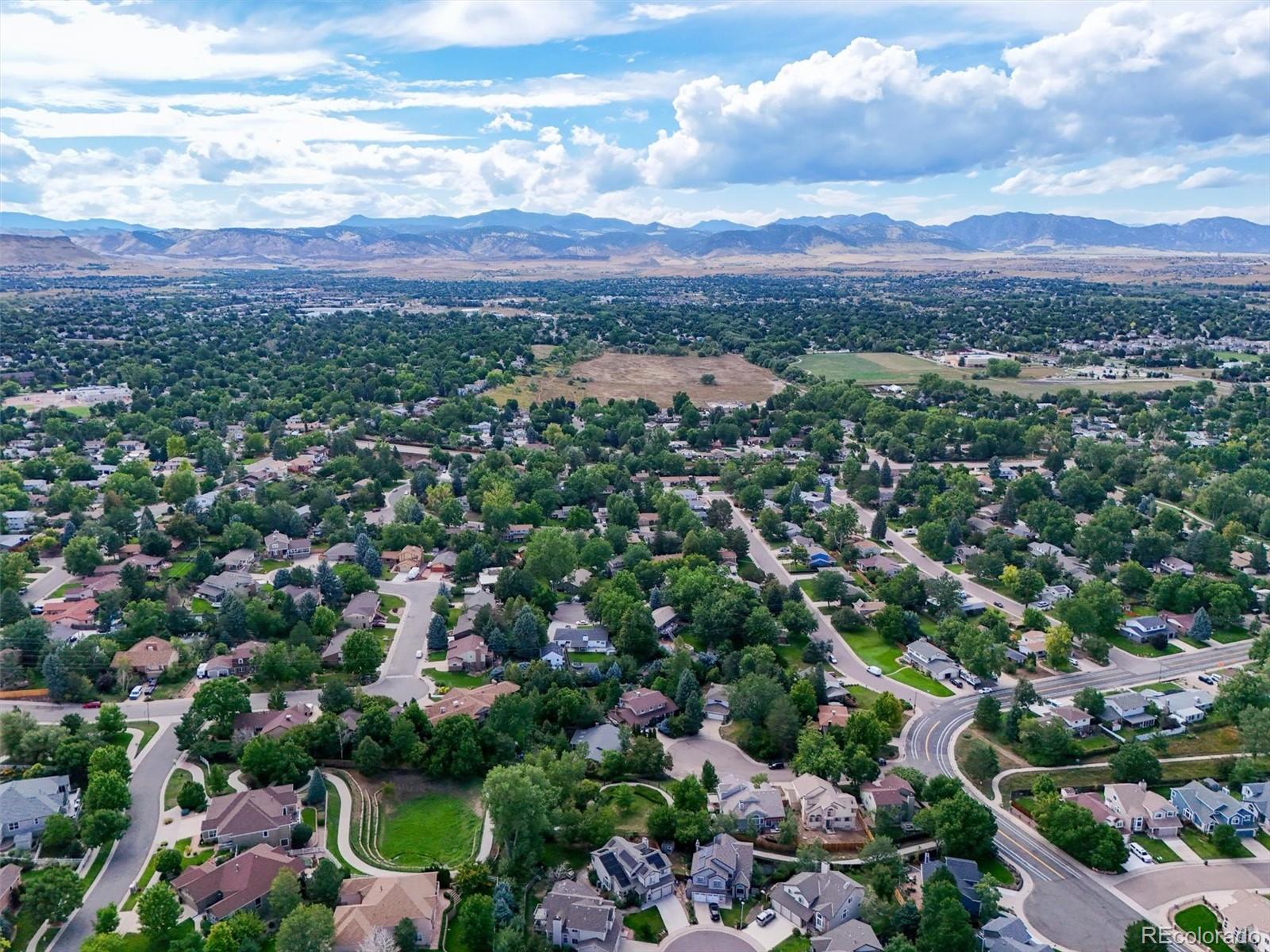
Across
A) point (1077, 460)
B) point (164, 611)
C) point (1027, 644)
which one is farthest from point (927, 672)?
point (1077, 460)

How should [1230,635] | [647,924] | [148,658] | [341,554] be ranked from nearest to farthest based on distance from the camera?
[647,924], [148,658], [1230,635], [341,554]

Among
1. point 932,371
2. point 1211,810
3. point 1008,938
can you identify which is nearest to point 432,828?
point 1008,938

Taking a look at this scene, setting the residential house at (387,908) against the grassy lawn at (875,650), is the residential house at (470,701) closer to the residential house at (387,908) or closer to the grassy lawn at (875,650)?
the residential house at (387,908)

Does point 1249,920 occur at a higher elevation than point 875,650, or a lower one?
higher

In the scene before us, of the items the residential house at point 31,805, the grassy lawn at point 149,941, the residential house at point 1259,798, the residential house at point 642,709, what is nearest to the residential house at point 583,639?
the residential house at point 642,709

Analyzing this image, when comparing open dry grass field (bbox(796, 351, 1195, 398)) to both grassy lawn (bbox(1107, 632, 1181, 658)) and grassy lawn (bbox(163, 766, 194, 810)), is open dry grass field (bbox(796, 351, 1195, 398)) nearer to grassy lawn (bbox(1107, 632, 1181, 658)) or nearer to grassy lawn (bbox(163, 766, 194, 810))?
grassy lawn (bbox(1107, 632, 1181, 658))

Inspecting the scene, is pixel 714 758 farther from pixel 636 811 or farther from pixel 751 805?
pixel 636 811

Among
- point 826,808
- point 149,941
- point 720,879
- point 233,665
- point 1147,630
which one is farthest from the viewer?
point 1147,630
